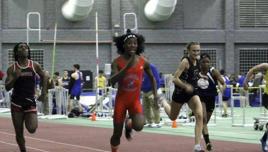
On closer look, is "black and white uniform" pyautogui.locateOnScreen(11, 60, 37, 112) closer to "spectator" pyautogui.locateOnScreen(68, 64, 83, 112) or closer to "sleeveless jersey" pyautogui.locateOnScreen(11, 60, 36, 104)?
"sleeveless jersey" pyautogui.locateOnScreen(11, 60, 36, 104)

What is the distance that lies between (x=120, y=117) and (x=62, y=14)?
3130cm

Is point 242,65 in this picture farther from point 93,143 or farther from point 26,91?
point 26,91

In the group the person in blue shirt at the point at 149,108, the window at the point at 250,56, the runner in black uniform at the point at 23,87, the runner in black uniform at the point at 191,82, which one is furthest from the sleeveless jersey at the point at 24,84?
the window at the point at 250,56

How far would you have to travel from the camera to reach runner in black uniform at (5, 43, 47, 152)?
41.0 ft

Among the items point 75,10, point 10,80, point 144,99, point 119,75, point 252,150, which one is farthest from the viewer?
Result: point 75,10

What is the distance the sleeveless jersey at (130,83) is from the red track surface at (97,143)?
3276 millimetres

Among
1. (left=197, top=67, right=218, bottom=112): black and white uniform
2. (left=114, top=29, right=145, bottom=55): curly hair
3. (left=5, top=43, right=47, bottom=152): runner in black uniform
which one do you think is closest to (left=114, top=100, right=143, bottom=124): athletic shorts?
(left=114, top=29, right=145, bottom=55): curly hair

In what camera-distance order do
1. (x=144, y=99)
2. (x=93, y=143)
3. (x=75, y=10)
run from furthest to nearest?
(x=75, y=10)
(x=144, y=99)
(x=93, y=143)

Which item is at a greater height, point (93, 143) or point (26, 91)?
point (26, 91)

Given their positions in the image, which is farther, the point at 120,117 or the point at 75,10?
the point at 75,10

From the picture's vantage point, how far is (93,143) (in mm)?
16422

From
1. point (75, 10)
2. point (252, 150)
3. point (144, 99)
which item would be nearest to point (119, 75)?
point (252, 150)

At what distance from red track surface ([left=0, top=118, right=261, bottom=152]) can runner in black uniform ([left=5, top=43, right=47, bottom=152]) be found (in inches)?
80.7

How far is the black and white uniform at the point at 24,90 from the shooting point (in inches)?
494
